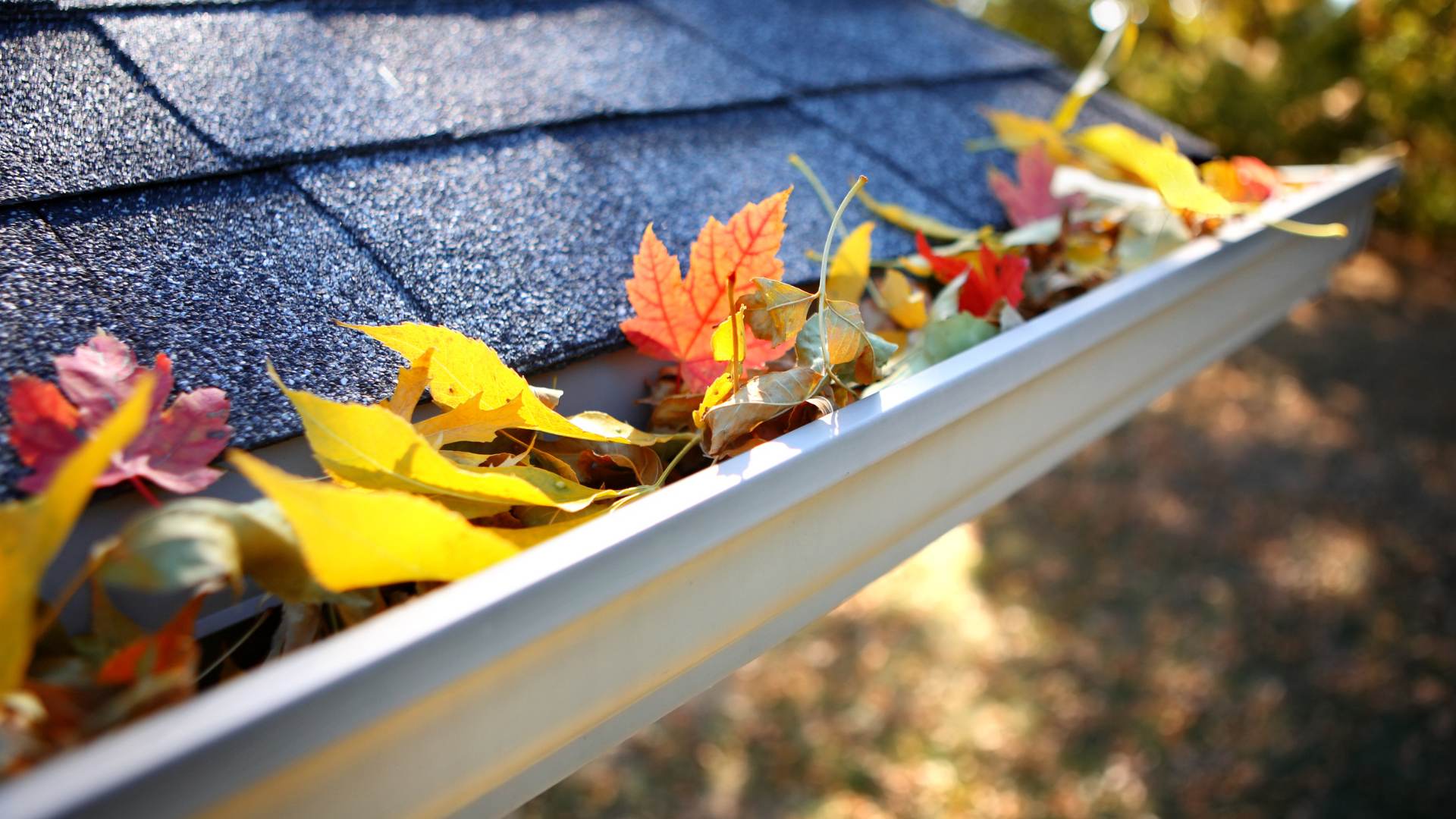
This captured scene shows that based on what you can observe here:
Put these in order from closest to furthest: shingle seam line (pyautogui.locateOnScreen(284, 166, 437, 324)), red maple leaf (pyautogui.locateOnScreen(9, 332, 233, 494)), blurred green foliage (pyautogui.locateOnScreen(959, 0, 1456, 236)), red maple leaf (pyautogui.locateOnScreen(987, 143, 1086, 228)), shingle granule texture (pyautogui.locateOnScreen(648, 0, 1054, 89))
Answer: red maple leaf (pyautogui.locateOnScreen(9, 332, 233, 494))
shingle seam line (pyautogui.locateOnScreen(284, 166, 437, 324))
red maple leaf (pyautogui.locateOnScreen(987, 143, 1086, 228))
shingle granule texture (pyautogui.locateOnScreen(648, 0, 1054, 89))
blurred green foliage (pyautogui.locateOnScreen(959, 0, 1456, 236))

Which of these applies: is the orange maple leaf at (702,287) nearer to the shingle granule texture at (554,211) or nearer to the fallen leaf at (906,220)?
the shingle granule texture at (554,211)

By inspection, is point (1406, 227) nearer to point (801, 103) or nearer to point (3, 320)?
point (801, 103)

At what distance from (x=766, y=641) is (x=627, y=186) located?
1.49 ft

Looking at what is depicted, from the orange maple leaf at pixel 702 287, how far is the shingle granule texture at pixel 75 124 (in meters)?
0.35

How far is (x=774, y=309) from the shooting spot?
0.68 metres

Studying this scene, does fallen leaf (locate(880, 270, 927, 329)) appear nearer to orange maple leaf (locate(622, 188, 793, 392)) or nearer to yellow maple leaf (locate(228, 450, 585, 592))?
orange maple leaf (locate(622, 188, 793, 392))

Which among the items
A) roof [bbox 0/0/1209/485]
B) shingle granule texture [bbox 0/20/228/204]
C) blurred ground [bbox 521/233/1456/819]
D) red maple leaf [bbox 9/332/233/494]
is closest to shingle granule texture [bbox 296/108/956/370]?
roof [bbox 0/0/1209/485]

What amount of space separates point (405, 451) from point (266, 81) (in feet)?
1.67

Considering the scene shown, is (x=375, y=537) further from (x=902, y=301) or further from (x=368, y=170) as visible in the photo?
(x=902, y=301)

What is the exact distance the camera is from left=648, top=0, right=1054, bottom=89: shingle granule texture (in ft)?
4.38

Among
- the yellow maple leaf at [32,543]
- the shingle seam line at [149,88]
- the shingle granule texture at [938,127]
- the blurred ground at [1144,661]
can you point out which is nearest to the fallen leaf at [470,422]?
the yellow maple leaf at [32,543]

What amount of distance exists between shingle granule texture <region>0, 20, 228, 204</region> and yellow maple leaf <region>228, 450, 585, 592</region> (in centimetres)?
37

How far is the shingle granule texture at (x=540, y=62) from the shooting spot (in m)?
0.98

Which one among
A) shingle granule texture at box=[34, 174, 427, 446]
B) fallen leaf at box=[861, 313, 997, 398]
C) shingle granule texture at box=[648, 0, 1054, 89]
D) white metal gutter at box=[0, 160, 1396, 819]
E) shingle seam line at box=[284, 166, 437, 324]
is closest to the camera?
white metal gutter at box=[0, 160, 1396, 819]
